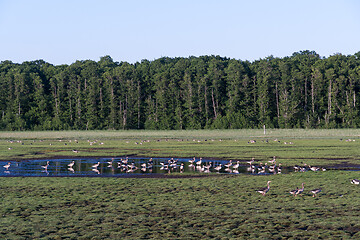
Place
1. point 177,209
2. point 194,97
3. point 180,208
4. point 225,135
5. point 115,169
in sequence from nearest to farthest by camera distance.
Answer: point 177,209
point 180,208
point 115,169
point 225,135
point 194,97

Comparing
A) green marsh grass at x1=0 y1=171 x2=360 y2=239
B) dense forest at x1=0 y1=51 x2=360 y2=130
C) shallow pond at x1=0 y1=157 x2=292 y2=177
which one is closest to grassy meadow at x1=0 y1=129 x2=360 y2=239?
green marsh grass at x1=0 y1=171 x2=360 y2=239

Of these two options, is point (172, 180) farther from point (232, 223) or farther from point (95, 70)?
point (95, 70)

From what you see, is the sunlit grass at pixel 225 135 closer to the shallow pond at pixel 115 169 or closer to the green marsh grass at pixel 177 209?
the shallow pond at pixel 115 169

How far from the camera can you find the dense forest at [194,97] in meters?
101

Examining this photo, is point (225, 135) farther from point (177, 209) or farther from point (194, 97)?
point (177, 209)

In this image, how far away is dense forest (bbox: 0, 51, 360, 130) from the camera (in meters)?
101

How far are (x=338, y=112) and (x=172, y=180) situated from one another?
8374cm

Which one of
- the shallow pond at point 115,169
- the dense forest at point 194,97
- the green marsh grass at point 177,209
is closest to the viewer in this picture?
the green marsh grass at point 177,209

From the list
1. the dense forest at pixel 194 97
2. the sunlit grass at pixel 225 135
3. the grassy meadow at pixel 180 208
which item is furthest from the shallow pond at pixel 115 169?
the dense forest at pixel 194 97

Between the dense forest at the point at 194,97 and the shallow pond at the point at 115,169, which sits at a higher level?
the dense forest at the point at 194,97

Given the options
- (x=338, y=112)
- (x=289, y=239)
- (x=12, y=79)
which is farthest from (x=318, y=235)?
(x=12, y=79)

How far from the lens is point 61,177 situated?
999 inches

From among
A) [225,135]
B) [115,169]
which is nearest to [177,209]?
[115,169]

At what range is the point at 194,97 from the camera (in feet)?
351
